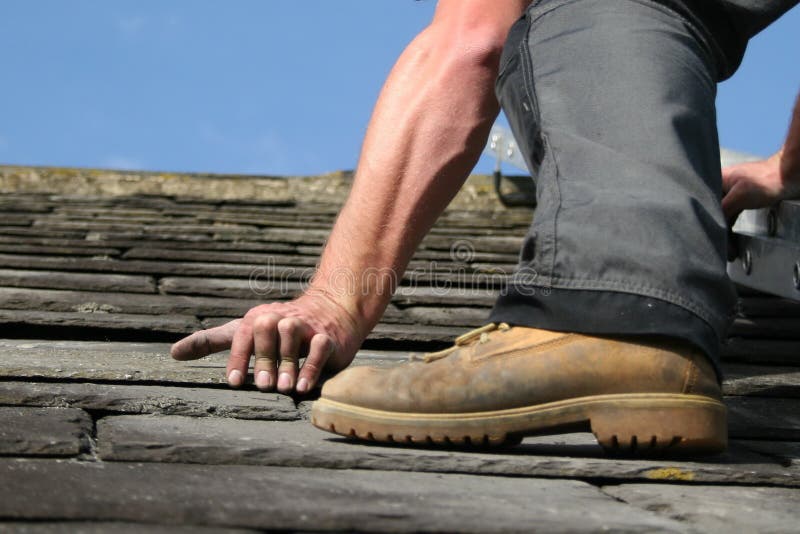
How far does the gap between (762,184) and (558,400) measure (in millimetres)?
1253

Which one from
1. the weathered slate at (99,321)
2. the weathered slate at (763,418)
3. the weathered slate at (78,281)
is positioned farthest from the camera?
the weathered slate at (78,281)

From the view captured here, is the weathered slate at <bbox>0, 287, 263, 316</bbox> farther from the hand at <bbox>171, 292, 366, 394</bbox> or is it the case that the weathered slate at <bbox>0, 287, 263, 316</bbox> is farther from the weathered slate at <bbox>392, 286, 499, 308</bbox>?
the hand at <bbox>171, 292, 366, 394</bbox>

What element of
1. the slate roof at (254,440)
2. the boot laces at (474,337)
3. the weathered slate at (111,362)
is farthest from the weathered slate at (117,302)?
the boot laces at (474,337)

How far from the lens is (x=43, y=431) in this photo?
114 centimetres

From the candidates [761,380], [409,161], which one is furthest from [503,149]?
[409,161]

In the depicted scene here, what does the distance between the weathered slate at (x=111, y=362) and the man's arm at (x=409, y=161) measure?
0.56 ft

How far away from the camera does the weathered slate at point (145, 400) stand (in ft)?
4.39

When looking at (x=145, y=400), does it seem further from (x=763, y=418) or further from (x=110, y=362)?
(x=763, y=418)

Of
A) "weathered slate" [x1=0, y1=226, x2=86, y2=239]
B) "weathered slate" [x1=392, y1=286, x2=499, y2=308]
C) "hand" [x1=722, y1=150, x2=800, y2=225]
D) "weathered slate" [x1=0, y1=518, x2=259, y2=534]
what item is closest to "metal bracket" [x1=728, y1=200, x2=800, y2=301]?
"hand" [x1=722, y1=150, x2=800, y2=225]

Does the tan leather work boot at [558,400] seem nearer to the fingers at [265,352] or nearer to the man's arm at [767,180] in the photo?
the fingers at [265,352]

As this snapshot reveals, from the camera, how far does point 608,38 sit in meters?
1.38

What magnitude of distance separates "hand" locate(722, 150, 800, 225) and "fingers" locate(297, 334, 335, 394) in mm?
1181

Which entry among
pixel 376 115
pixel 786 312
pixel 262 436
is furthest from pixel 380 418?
pixel 786 312

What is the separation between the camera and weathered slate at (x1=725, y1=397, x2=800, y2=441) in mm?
1467
